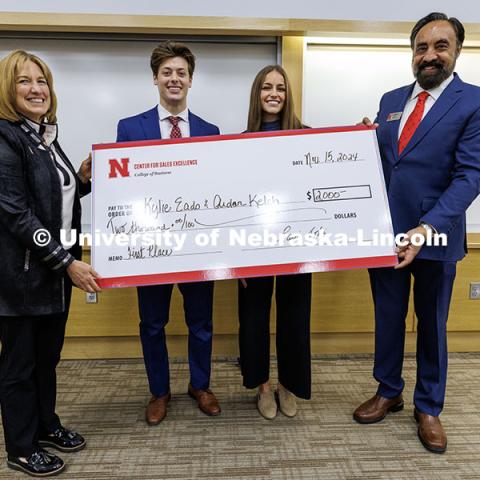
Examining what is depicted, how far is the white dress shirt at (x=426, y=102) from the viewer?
1.58 m

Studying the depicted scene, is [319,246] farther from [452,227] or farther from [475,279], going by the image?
[475,279]

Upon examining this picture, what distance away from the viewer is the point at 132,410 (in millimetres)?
1922

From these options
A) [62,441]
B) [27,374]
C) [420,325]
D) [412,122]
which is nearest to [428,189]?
[412,122]

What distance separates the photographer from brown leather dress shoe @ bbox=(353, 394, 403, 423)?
5.89 feet

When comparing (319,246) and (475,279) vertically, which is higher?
(319,246)

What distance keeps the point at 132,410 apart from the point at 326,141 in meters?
1.47

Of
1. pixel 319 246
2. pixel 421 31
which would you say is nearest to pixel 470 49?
pixel 421 31

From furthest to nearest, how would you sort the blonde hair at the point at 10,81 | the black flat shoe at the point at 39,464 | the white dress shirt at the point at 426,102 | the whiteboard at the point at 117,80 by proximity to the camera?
1. the whiteboard at the point at 117,80
2. the white dress shirt at the point at 426,102
3. the black flat shoe at the point at 39,464
4. the blonde hair at the point at 10,81

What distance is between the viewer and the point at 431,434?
1643mm

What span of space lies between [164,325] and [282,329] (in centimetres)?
51

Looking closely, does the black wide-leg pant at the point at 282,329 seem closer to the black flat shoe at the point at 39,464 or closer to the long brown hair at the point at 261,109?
the long brown hair at the point at 261,109

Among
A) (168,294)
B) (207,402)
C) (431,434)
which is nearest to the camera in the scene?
(431,434)

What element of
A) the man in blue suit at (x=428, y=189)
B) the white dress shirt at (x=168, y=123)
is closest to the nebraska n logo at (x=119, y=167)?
the white dress shirt at (x=168, y=123)

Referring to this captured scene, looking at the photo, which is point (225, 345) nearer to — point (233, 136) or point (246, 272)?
point (246, 272)
